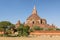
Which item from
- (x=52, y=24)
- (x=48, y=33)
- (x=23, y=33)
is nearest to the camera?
(x=23, y=33)

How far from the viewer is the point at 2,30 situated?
142 feet

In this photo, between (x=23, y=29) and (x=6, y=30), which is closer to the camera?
(x=23, y=29)

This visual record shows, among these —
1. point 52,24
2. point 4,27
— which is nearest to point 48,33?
point 4,27

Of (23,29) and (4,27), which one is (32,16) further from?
(23,29)

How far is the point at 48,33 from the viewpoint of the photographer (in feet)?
136

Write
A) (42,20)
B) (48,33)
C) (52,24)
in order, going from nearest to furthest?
(48,33) → (52,24) → (42,20)

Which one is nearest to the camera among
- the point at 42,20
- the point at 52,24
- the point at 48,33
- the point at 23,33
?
the point at 23,33

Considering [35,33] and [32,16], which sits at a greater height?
[32,16]

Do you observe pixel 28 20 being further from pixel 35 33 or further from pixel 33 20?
pixel 35 33

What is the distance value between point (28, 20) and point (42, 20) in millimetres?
5591

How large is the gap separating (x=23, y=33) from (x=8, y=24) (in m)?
7.59

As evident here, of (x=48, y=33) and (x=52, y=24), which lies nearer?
(x=48, y=33)

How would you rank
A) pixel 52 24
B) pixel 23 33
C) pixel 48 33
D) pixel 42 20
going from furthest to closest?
1. pixel 42 20
2. pixel 52 24
3. pixel 48 33
4. pixel 23 33

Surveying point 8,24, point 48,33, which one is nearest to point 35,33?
point 48,33
